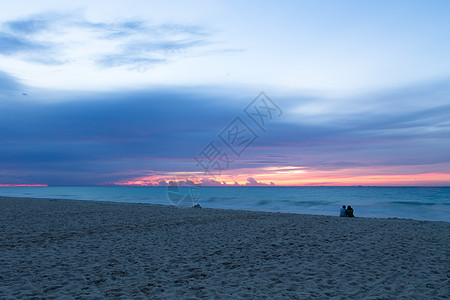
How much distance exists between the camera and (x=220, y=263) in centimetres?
867

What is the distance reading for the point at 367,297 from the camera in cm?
628

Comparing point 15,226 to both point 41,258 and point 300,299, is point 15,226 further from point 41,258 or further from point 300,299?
point 300,299

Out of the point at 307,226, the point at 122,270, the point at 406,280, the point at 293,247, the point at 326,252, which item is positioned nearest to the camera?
the point at 406,280

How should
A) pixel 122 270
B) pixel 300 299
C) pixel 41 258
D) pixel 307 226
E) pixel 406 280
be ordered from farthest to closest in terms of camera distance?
pixel 307 226, pixel 41 258, pixel 122 270, pixel 406 280, pixel 300 299

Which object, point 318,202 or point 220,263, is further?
point 318,202

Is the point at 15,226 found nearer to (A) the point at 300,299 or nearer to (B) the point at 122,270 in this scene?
(B) the point at 122,270

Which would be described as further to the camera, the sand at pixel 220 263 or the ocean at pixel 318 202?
the ocean at pixel 318 202

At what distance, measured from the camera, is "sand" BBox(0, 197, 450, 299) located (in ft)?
21.5

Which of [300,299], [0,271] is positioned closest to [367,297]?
[300,299]

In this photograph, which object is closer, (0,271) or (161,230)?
(0,271)

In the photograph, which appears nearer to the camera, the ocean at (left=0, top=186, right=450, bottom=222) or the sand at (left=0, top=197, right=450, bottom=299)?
the sand at (left=0, top=197, right=450, bottom=299)

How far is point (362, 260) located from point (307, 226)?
626 cm

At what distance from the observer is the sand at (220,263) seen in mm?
6547

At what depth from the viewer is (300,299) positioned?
6.13 m
